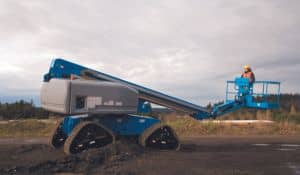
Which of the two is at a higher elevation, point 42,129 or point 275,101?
point 275,101

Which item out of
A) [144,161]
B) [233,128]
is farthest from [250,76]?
[233,128]

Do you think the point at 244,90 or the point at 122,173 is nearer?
the point at 122,173

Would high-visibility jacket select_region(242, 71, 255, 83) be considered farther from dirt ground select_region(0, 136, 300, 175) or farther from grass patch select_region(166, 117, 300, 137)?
grass patch select_region(166, 117, 300, 137)

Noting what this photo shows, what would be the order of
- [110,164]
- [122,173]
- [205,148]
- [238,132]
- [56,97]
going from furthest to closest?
[238,132], [205,148], [56,97], [110,164], [122,173]

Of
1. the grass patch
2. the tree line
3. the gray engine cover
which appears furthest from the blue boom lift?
the tree line

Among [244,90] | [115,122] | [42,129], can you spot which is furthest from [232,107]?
[42,129]

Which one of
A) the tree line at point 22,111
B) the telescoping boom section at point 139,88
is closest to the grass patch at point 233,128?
the tree line at point 22,111

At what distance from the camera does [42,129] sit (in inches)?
692

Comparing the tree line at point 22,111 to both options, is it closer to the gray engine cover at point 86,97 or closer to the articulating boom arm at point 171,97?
the articulating boom arm at point 171,97

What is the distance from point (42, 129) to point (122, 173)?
11589 millimetres

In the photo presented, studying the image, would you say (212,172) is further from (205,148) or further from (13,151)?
(13,151)

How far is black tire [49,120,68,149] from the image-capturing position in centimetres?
1004

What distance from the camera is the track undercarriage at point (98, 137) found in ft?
28.2

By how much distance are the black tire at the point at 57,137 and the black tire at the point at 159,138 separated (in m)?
2.26
